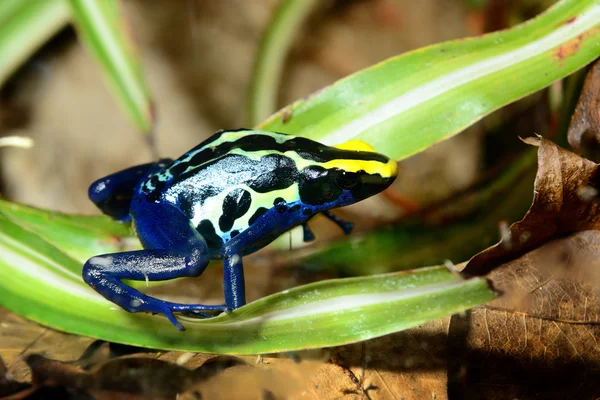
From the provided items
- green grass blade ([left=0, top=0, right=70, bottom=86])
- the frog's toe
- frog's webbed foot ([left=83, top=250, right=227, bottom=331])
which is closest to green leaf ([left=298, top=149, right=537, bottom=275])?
frog's webbed foot ([left=83, top=250, right=227, bottom=331])

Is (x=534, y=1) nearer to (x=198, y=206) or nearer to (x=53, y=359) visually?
(x=198, y=206)

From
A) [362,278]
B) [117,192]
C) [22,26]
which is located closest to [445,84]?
[362,278]

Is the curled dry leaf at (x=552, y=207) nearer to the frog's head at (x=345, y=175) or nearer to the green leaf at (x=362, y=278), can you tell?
the green leaf at (x=362, y=278)

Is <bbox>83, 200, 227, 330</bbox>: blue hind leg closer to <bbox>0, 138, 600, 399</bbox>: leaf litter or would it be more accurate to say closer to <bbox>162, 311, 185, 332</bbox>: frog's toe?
<bbox>162, 311, 185, 332</bbox>: frog's toe

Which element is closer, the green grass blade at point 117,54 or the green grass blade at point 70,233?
the green grass blade at point 70,233

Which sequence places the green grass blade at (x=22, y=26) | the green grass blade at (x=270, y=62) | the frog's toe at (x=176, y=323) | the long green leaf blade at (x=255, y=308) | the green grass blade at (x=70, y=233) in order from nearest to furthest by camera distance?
the long green leaf blade at (x=255, y=308) → the frog's toe at (x=176, y=323) → the green grass blade at (x=70, y=233) → the green grass blade at (x=22, y=26) → the green grass blade at (x=270, y=62)

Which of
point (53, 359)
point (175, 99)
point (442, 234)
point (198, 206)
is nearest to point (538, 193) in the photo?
point (442, 234)

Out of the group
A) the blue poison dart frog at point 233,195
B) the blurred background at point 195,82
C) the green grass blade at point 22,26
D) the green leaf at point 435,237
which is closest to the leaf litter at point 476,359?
the blue poison dart frog at point 233,195

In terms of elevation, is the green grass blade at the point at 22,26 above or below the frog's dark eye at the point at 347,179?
above
